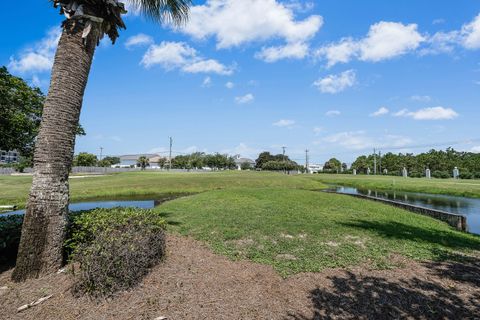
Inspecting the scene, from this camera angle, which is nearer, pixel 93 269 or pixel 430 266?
pixel 93 269

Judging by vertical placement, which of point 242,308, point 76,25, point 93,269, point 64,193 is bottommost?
point 242,308

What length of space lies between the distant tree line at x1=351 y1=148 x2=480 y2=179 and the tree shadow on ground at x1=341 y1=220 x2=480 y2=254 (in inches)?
2260

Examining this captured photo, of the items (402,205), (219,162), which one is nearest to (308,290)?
(402,205)

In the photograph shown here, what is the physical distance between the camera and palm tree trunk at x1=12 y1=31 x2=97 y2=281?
479 centimetres

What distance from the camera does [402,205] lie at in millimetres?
15812

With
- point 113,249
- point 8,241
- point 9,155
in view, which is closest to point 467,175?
point 113,249

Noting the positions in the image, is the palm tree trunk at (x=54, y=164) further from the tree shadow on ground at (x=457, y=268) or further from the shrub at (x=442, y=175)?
the shrub at (x=442, y=175)

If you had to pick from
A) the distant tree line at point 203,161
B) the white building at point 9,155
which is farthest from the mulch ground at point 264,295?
the distant tree line at point 203,161

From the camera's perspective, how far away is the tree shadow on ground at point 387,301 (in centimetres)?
392

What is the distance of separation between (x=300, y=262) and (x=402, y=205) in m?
12.9

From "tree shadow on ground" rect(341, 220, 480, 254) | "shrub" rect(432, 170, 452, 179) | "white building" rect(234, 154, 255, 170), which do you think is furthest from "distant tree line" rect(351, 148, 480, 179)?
"white building" rect(234, 154, 255, 170)

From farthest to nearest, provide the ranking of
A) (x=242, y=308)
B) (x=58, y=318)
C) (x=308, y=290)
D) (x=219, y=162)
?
(x=219, y=162), (x=308, y=290), (x=242, y=308), (x=58, y=318)

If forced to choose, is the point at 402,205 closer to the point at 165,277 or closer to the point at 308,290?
the point at 308,290

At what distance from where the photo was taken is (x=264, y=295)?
14.6 ft
